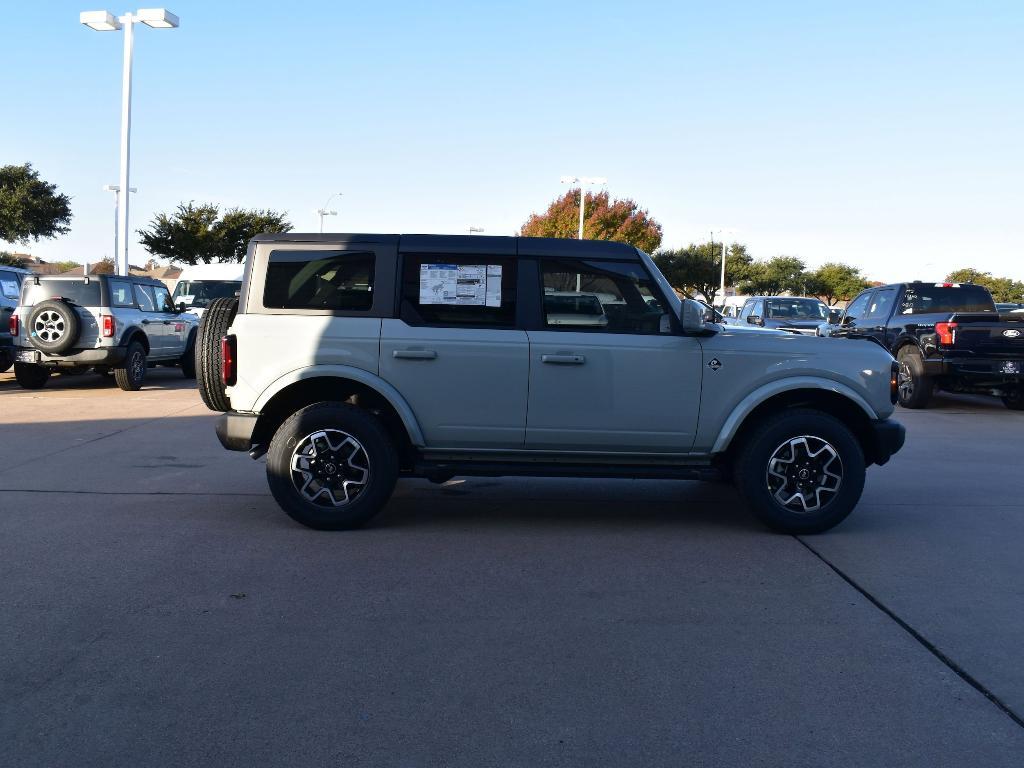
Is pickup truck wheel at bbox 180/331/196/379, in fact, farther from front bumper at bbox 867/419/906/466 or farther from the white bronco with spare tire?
front bumper at bbox 867/419/906/466

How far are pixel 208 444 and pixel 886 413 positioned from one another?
658cm

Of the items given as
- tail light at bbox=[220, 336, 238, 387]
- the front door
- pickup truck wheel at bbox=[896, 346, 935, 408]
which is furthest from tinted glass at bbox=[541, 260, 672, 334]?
pickup truck wheel at bbox=[896, 346, 935, 408]

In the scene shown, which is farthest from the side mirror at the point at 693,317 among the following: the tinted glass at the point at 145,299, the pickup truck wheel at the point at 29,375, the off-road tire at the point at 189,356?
the off-road tire at the point at 189,356

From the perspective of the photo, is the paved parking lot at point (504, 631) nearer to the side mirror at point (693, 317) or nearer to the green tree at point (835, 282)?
the side mirror at point (693, 317)

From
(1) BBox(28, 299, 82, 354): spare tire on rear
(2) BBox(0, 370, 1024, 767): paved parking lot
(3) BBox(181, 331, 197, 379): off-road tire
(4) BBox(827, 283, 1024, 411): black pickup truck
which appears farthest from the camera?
(3) BBox(181, 331, 197, 379): off-road tire

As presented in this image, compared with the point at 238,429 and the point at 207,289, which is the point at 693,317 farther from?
the point at 207,289

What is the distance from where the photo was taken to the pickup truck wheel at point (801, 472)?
21.1ft

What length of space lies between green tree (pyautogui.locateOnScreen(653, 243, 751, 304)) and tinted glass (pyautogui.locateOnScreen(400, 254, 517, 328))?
60305 millimetres

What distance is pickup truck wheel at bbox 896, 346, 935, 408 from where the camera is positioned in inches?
576

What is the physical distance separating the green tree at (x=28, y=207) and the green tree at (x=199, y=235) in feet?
13.1

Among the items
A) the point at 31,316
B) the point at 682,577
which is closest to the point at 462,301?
the point at 682,577

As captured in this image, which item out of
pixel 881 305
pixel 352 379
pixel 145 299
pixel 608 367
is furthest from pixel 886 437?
pixel 145 299

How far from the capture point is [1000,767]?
333 centimetres

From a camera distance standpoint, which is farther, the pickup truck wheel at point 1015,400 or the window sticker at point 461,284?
the pickup truck wheel at point 1015,400
